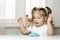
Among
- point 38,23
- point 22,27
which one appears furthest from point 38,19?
point 22,27

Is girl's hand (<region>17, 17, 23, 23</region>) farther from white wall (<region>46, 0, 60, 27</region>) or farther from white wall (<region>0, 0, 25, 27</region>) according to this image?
white wall (<region>46, 0, 60, 27</region>)

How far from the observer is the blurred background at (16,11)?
1356 mm

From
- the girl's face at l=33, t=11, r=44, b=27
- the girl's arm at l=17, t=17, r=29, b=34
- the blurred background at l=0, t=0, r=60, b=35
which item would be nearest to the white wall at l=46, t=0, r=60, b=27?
the blurred background at l=0, t=0, r=60, b=35

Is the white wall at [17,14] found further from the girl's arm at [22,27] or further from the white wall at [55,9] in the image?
the white wall at [55,9]

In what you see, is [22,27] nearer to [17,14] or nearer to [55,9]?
[17,14]

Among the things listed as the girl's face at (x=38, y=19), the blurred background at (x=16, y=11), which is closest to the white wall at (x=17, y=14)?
the blurred background at (x=16, y=11)

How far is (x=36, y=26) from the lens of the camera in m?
1.31

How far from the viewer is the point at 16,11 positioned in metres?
1.37

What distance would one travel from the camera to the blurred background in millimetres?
1356

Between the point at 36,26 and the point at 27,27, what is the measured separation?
7 cm

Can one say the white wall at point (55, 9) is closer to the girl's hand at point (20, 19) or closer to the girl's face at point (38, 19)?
the girl's face at point (38, 19)

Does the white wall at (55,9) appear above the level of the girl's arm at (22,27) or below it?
above

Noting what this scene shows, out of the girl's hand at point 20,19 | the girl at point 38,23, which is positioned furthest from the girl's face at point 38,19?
the girl's hand at point 20,19

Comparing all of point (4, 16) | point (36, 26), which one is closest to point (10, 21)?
point (4, 16)
